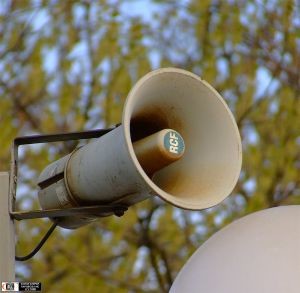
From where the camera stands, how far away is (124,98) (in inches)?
253

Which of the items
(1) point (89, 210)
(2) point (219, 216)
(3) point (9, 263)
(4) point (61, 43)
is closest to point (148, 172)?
(1) point (89, 210)

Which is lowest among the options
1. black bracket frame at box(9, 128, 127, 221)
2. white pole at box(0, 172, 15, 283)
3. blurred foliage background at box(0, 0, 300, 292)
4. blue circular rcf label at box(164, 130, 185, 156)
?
blurred foliage background at box(0, 0, 300, 292)

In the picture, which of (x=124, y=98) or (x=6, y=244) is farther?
(x=124, y=98)

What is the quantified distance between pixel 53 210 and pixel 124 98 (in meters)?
3.61

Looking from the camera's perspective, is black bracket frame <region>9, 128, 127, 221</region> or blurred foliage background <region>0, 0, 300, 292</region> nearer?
black bracket frame <region>9, 128, 127, 221</region>

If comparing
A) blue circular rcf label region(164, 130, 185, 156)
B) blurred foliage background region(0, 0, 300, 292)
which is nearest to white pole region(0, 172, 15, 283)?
blue circular rcf label region(164, 130, 185, 156)

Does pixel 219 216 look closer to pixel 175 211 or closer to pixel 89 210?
pixel 175 211

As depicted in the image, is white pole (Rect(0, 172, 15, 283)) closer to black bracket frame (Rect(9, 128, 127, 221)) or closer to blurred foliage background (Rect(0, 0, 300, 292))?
black bracket frame (Rect(9, 128, 127, 221))

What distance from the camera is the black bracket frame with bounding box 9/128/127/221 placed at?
9.09 feet

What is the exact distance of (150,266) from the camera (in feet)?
21.1

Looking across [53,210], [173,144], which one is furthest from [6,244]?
[173,144]

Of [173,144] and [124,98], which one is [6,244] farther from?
[124,98]

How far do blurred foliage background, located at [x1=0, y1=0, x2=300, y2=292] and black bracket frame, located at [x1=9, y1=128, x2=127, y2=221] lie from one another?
3.15 meters

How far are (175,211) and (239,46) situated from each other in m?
1.14
